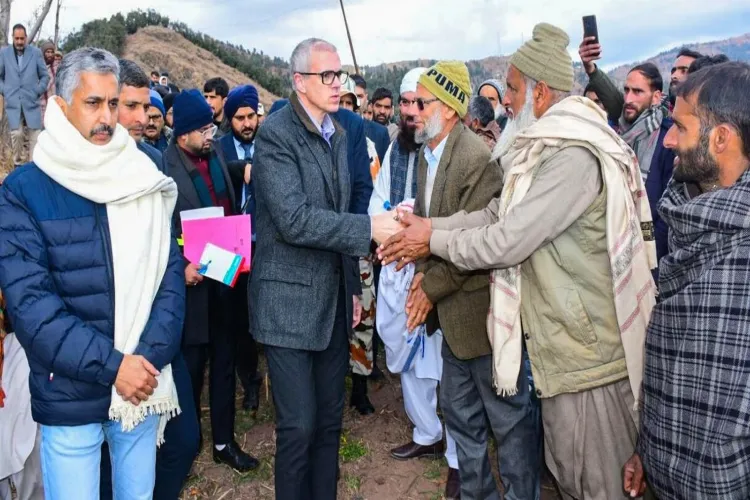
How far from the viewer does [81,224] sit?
2436mm

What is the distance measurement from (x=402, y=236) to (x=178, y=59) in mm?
21088

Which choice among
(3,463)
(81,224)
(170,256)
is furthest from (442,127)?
(3,463)

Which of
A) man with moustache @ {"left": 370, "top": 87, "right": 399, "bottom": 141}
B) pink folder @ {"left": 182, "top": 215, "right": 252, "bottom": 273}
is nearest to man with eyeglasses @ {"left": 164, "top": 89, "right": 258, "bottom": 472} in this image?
pink folder @ {"left": 182, "top": 215, "right": 252, "bottom": 273}

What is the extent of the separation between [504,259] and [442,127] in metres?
1.03

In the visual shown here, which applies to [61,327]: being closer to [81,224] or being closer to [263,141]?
[81,224]

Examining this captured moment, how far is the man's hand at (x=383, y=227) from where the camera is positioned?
3045 millimetres

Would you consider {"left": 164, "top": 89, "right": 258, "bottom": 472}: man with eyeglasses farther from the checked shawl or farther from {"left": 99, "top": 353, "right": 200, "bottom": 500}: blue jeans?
the checked shawl

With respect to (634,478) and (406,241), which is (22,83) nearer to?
(406,241)

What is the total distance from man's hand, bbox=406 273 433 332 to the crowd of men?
0.01 m

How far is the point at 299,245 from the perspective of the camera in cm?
298

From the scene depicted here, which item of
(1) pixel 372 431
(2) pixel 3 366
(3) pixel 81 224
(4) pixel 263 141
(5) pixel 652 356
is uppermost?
(4) pixel 263 141

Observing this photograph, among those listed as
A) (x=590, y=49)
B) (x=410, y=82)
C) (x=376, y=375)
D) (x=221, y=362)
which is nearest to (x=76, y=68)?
(x=221, y=362)

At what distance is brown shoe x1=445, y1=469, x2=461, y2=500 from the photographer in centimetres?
378

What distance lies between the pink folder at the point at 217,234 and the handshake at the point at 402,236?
932 mm
